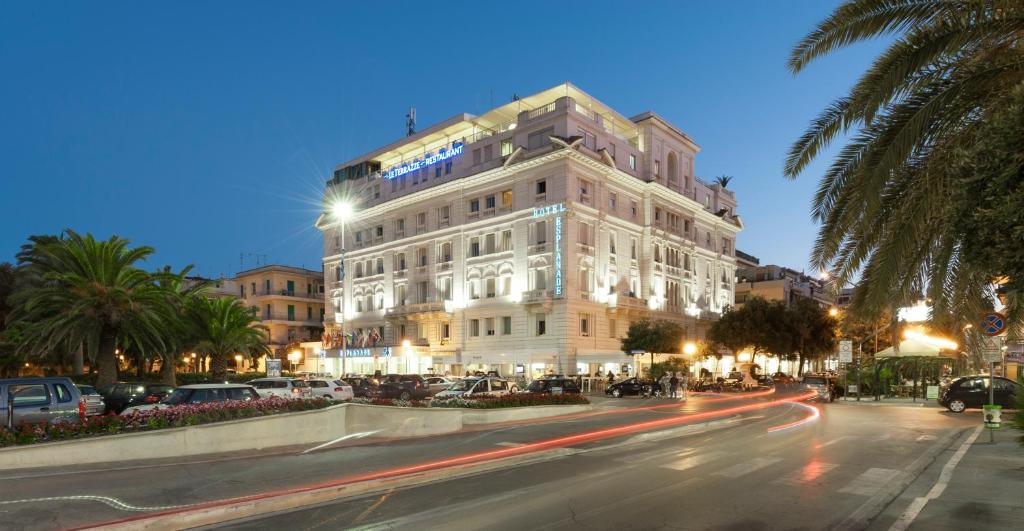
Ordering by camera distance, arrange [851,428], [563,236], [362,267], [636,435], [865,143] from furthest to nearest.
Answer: [362,267], [563,236], [851,428], [636,435], [865,143]

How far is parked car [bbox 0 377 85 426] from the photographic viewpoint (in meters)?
14.5

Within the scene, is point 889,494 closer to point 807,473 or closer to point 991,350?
point 807,473

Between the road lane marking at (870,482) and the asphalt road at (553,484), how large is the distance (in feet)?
0.11

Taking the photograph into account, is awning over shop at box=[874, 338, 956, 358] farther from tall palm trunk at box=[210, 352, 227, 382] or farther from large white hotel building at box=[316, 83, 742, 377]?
tall palm trunk at box=[210, 352, 227, 382]

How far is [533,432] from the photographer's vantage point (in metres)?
20.1

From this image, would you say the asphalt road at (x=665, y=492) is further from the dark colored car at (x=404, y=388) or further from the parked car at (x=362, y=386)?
the parked car at (x=362, y=386)

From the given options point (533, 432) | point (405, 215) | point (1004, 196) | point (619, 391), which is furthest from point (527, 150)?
point (1004, 196)

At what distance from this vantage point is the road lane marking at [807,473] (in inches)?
467

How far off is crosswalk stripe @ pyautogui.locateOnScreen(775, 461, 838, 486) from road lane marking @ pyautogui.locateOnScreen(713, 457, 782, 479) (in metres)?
0.71

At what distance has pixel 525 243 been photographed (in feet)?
171

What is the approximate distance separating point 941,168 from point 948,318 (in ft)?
12.5

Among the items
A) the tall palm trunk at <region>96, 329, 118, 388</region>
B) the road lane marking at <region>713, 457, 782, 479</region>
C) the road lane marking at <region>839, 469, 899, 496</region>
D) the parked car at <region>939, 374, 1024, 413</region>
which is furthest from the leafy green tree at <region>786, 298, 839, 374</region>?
the tall palm trunk at <region>96, 329, 118, 388</region>

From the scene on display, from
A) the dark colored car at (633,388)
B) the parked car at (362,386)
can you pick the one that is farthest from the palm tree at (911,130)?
the parked car at (362,386)

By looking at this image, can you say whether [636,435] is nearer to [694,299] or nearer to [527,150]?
[527,150]
